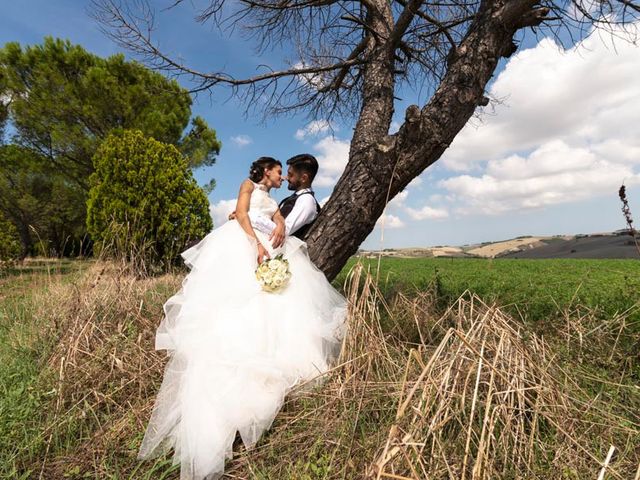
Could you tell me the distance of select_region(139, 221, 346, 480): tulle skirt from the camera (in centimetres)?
202

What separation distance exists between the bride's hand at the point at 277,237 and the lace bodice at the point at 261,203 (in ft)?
0.62

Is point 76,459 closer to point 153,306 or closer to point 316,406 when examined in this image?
point 316,406

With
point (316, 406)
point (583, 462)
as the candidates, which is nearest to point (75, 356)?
point (316, 406)

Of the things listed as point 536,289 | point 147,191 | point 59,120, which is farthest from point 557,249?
point 59,120

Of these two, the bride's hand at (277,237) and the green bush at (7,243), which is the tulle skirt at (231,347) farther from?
the green bush at (7,243)

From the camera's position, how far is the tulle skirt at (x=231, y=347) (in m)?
2.02

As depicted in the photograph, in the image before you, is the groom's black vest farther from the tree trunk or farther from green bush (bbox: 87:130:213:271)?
green bush (bbox: 87:130:213:271)

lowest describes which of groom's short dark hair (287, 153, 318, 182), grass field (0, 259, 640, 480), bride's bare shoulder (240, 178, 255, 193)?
grass field (0, 259, 640, 480)

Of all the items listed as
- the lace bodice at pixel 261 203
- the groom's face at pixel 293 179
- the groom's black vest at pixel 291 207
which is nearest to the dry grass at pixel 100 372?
the lace bodice at pixel 261 203

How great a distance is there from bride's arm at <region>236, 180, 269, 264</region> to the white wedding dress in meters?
0.08

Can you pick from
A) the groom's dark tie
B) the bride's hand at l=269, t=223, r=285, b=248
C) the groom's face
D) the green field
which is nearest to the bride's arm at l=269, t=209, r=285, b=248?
the bride's hand at l=269, t=223, r=285, b=248

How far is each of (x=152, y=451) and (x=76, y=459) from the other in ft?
1.33

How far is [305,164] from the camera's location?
3430mm

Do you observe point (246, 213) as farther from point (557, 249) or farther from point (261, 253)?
point (557, 249)
